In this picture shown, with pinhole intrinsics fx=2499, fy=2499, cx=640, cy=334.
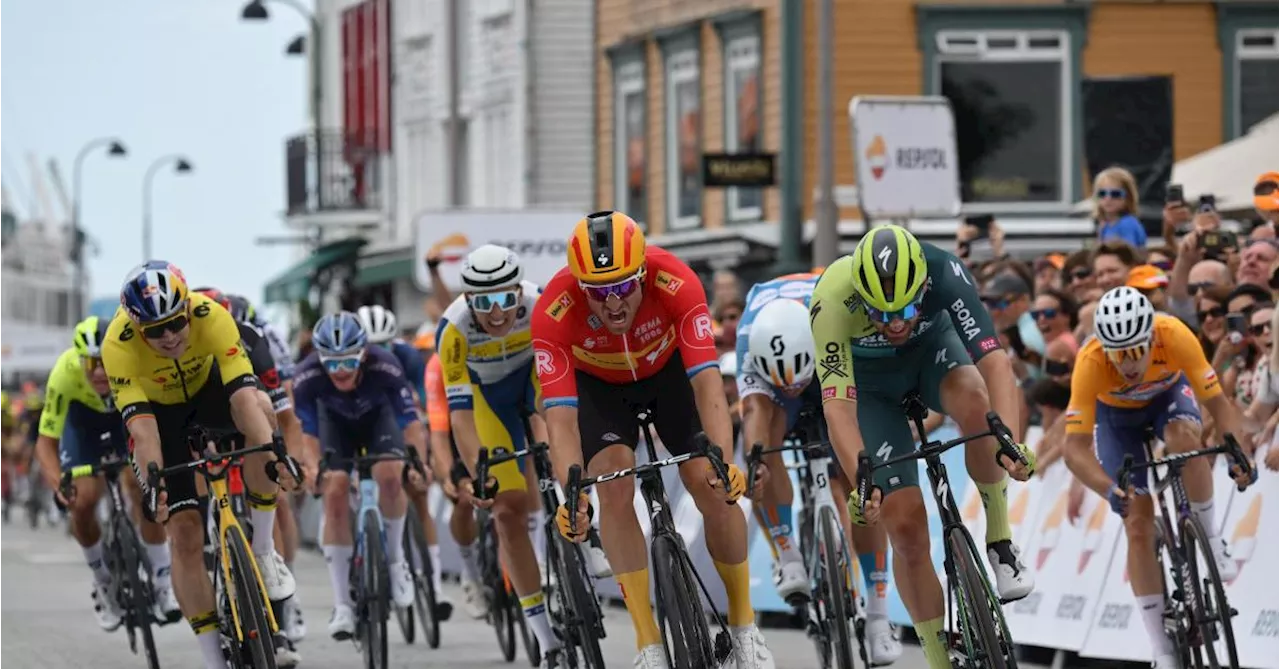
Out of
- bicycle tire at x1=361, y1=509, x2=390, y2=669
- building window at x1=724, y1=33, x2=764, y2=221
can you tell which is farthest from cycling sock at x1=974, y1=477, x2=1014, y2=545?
building window at x1=724, y1=33, x2=764, y2=221

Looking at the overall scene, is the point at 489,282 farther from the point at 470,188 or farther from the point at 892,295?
the point at 470,188

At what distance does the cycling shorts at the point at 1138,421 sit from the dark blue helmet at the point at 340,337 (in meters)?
4.66

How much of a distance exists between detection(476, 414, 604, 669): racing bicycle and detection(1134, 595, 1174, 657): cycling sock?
256cm

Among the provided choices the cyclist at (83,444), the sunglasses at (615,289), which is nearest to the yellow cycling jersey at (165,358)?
the sunglasses at (615,289)

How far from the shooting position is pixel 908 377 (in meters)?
10.3

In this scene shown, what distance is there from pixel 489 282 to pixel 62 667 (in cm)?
409

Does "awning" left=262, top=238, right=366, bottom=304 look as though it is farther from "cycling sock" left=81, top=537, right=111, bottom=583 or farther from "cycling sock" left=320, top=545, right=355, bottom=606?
"cycling sock" left=320, top=545, right=355, bottom=606

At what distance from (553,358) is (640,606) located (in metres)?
1.06

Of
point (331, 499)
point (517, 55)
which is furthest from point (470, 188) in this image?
point (331, 499)

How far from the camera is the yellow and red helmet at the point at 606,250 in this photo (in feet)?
32.0

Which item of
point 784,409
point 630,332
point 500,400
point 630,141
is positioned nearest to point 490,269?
point 500,400

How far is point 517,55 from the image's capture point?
3997 cm

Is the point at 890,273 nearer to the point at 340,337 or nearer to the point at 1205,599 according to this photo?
the point at 1205,599

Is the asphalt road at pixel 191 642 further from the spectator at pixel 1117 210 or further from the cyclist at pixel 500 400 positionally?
the spectator at pixel 1117 210
